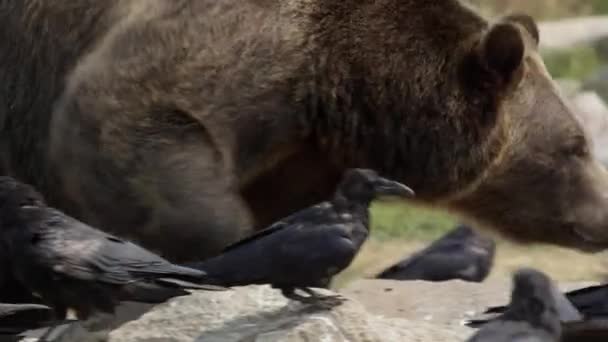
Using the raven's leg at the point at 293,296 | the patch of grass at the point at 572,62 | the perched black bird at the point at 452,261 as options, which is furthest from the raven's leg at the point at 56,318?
the patch of grass at the point at 572,62

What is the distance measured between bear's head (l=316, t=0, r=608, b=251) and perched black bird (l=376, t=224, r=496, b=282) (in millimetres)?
1123

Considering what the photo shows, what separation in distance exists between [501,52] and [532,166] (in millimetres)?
624

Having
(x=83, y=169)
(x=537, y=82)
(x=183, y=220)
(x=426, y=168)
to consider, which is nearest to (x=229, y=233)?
(x=183, y=220)

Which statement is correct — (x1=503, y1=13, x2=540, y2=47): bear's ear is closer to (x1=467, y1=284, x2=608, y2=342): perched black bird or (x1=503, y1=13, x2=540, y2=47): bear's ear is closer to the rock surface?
(x1=467, y1=284, x2=608, y2=342): perched black bird

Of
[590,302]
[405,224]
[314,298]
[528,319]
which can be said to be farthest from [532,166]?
[405,224]

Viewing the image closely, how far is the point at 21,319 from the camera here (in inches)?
197

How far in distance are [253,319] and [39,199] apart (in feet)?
2.97

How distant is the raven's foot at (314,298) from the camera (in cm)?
471

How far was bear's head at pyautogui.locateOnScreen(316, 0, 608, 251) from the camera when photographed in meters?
5.63

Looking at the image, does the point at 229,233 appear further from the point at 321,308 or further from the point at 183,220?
the point at 321,308

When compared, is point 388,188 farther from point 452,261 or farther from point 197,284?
point 452,261

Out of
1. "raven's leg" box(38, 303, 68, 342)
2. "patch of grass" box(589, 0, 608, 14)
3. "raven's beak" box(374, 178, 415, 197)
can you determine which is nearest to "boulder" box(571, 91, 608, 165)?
"raven's beak" box(374, 178, 415, 197)

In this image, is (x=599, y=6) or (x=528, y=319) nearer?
(x=528, y=319)

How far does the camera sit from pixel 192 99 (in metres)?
5.32
